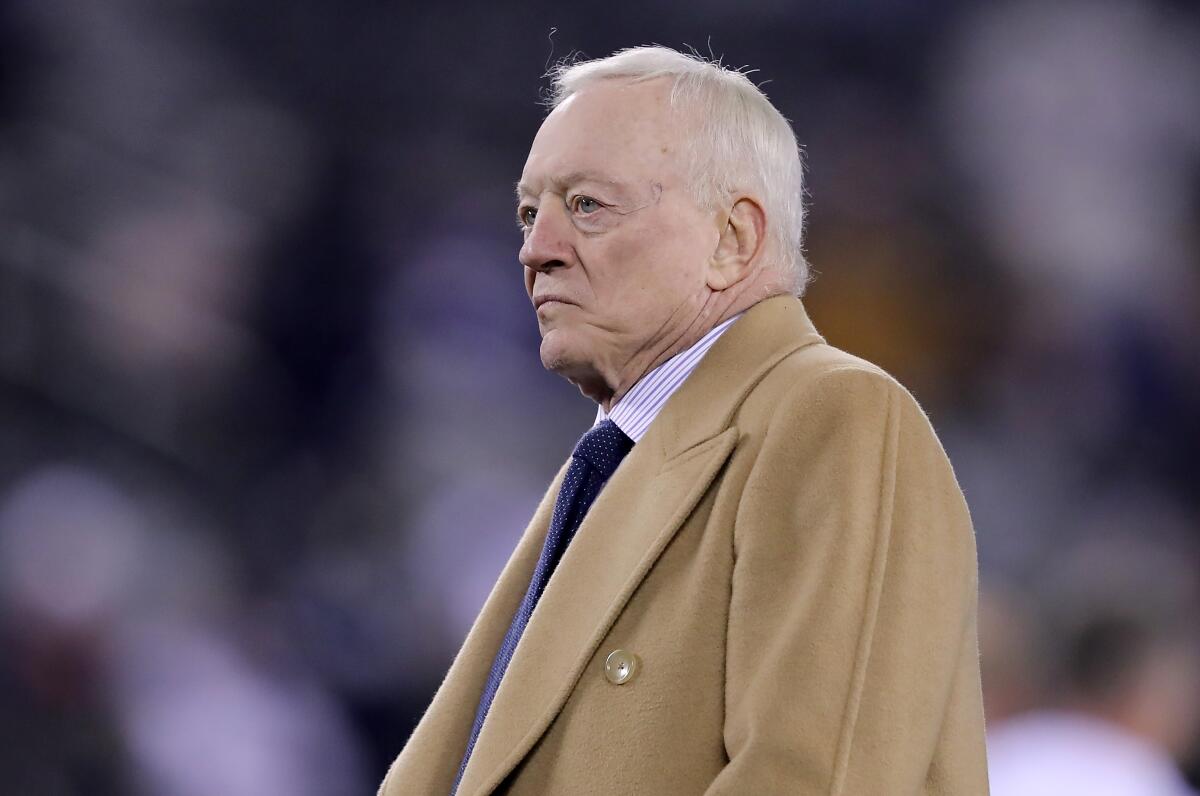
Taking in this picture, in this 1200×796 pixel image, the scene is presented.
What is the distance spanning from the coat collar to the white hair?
0.43 ft

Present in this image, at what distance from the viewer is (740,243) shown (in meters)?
1.75

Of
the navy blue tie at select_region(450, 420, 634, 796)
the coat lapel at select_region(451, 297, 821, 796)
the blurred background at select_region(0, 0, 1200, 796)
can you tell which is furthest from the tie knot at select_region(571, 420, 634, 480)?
the blurred background at select_region(0, 0, 1200, 796)

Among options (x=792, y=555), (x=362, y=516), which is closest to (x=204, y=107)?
(x=362, y=516)

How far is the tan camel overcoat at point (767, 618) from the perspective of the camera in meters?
1.30

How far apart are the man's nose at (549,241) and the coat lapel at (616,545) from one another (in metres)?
0.23

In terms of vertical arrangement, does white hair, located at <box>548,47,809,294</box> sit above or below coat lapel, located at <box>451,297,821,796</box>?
above

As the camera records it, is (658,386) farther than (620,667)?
Yes

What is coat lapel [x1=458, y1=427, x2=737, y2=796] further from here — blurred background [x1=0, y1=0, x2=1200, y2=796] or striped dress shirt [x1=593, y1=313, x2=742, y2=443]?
blurred background [x1=0, y1=0, x2=1200, y2=796]

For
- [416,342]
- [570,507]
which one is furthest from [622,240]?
[416,342]

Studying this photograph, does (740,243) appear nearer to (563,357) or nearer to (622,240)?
(622,240)

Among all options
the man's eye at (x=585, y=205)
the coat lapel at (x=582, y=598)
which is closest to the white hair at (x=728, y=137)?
the man's eye at (x=585, y=205)

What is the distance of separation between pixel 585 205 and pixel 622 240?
7 centimetres

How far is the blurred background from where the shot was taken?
341 cm

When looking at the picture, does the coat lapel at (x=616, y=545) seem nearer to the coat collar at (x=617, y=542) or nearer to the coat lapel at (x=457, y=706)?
the coat collar at (x=617, y=542)
